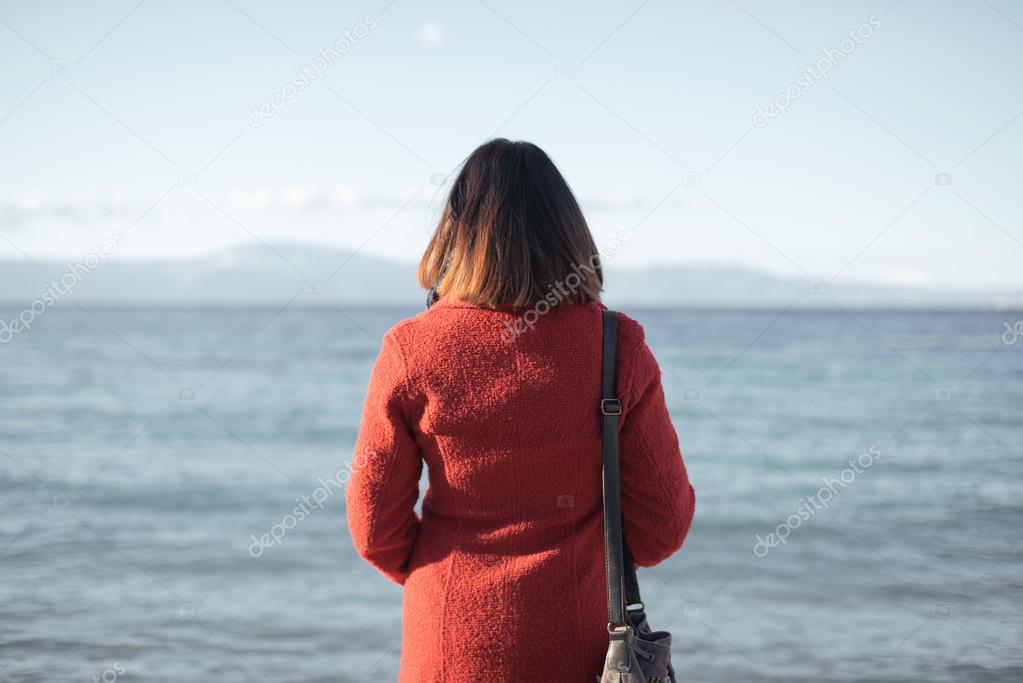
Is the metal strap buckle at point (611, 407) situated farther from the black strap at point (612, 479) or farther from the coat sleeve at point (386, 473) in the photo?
the coat sleeve at point (386, 473)

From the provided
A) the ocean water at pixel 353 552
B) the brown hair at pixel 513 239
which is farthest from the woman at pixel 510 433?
the ocean water at pixel 353 552

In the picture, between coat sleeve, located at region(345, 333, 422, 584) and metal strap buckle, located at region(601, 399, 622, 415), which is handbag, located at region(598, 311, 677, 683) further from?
coat sleeve, located at region(345, 333, 422, 584)

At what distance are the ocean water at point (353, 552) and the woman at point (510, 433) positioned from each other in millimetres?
3332

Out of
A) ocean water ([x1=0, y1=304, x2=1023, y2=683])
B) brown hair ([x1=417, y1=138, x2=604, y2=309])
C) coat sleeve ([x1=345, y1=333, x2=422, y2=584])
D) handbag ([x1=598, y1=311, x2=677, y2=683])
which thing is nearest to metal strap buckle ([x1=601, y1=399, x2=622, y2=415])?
handbag ([x1=598, y1=311, x2=677, y2=683])

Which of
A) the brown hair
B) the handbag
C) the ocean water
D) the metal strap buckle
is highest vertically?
the ocean water

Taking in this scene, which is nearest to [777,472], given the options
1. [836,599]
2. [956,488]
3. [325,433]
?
[956,488]

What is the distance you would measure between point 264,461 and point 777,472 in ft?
20.7

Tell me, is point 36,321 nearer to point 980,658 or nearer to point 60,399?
point 60,399

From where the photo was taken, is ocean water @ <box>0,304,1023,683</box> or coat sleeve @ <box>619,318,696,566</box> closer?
coat sleeve @ <box>619,318,696,566</box>

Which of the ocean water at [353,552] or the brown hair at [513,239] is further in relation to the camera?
the ocean water at [353,552]

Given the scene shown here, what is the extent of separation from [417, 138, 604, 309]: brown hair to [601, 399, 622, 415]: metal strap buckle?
20 centimetres

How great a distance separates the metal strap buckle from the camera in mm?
1595

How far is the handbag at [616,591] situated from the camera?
1.61 meters

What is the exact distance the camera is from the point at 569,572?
5.37ft
